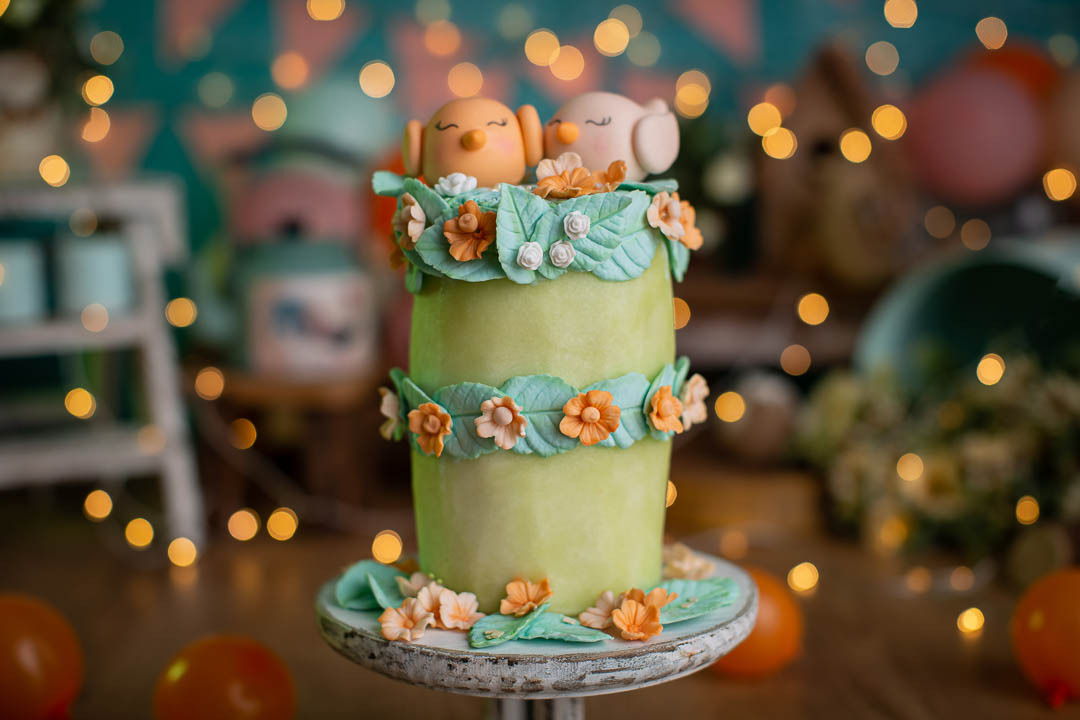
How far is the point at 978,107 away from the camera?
241 centimetres

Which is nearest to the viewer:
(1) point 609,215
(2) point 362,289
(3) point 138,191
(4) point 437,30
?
(1) point 609,215

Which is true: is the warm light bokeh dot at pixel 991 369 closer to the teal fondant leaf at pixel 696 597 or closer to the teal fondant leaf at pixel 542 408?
the teal fondant leaf at pixel 696 597

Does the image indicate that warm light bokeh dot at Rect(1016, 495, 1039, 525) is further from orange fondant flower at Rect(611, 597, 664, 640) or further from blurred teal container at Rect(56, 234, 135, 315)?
blurred teal container at Rect(56, 234, 135, 315)

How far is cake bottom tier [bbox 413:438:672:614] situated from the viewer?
2.96 feet

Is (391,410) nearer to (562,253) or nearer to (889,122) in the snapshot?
(562,253)

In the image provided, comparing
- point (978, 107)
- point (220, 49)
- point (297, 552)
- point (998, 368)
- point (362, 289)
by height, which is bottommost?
point (297, 552)

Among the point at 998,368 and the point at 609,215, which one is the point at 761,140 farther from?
the point at 609,215

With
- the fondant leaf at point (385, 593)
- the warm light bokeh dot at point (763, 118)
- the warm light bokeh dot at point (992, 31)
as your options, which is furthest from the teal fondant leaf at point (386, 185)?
the warm light bokeh dot at point (992, 31)

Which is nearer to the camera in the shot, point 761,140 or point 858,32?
point 761,140

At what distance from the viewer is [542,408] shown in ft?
2.89

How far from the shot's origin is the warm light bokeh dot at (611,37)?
2.89m

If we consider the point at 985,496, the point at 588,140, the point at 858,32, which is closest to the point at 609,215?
the point at 588,140

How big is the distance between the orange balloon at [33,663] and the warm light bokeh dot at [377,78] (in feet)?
5.93

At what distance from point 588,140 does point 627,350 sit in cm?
20
